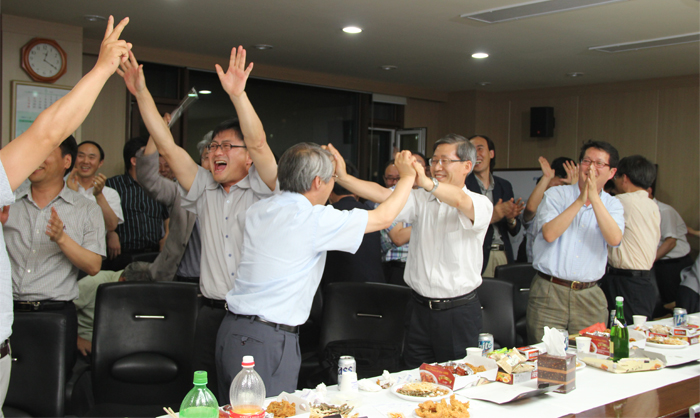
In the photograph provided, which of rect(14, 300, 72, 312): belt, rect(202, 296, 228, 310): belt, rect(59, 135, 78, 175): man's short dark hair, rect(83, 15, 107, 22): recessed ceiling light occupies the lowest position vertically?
rect(14, 300, 72, 312): belt

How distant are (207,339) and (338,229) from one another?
0.86 metres

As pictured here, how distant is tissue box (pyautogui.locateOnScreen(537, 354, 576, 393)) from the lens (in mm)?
2143

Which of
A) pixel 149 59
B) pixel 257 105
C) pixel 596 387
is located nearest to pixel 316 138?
pixel 257 105

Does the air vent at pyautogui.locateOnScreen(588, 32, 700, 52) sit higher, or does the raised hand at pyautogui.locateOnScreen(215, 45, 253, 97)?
the air vent at pyautogui.locateOnScreen(588, 32, 700, 52)

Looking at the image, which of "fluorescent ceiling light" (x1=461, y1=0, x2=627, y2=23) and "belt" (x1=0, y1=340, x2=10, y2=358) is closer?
"belt" (x1=0, y1=340, x2=10, y2=358)

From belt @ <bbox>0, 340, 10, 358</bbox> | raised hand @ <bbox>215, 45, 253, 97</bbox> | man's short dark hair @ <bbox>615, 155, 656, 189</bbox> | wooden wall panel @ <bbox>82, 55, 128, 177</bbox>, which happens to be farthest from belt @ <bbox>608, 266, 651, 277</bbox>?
wooden wall panel @ <bbox>82, 55, 128, 177</bbox>

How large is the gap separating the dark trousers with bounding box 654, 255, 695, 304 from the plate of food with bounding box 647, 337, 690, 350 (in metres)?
3.76

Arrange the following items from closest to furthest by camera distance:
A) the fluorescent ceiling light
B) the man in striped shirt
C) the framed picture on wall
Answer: the fluorescent ceiling light
the man in striped shirt
the framed picture on wall

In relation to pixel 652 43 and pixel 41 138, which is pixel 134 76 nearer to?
pixel 41 138

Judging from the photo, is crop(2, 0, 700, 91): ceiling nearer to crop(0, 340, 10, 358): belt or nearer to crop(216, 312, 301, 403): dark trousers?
crop(216, 312, 301, 403): dark trousers

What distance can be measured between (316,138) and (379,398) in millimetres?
7315

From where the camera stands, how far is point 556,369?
2.15 metres

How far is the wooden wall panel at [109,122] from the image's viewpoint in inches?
274

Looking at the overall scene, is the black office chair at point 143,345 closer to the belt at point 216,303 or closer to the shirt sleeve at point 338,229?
the belt at point 216,303
